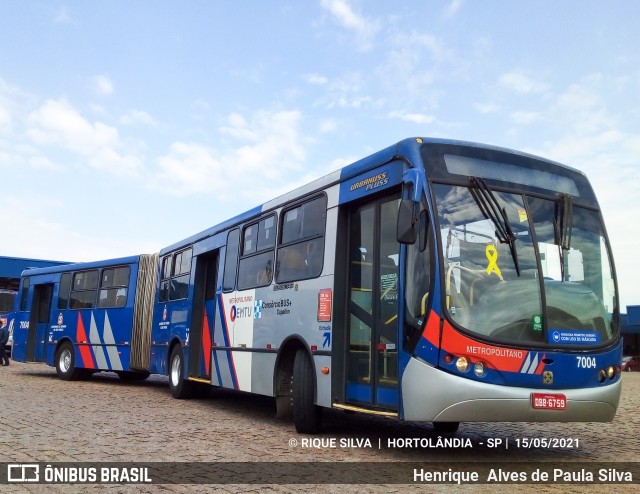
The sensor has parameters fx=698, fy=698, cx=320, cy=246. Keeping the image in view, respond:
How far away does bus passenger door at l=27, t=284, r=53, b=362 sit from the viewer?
19.8m

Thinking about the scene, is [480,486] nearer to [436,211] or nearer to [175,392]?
[436,211]

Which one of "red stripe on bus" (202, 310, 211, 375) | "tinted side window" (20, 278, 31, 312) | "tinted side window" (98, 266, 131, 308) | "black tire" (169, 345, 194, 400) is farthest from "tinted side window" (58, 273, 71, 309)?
"red stripe on bus" (202, 310, 211, 375)

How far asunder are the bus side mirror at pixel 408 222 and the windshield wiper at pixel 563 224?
1.68 meters

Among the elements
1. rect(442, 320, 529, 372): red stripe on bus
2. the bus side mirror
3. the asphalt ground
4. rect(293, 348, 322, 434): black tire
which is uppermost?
the bus side mirror

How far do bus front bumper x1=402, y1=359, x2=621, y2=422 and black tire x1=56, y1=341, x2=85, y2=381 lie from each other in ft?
44.2

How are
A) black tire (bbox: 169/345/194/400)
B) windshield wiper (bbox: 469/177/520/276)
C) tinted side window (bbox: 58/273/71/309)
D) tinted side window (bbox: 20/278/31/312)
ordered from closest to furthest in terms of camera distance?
windshield wiper (bbox: 469/177/520/276) < black tire (bbox: 169/345/194/400) < tinted side window (bbox: 58/273/71/309) < tinted side window (bbox: 20/278/31/312)

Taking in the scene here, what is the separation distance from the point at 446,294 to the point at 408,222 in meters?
0.80

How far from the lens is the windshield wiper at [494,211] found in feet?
23.6

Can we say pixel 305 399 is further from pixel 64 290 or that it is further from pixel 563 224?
pixel 64 290

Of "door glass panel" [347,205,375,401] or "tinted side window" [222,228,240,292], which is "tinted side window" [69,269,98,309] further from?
"door glass panel" [347,205,375,401]

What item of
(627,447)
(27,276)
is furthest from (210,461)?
(27,276)

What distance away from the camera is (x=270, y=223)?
10.7 metres

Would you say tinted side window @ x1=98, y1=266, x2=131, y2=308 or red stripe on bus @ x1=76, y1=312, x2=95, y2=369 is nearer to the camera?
tinted side window @ x1=98, y1=266, x2=131, y2=308

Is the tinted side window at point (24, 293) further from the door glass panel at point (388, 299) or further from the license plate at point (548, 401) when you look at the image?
the license plate at point (548, 401)
